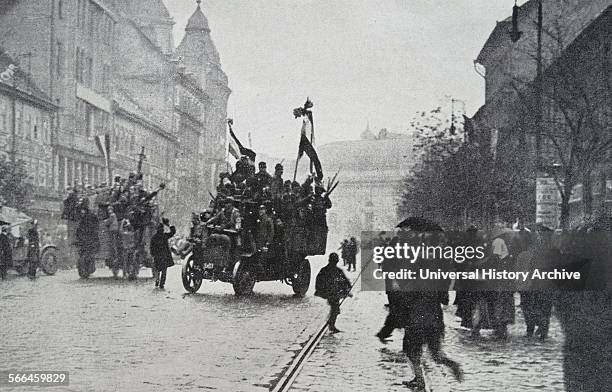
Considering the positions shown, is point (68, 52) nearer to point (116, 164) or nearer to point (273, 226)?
point (116, 164)

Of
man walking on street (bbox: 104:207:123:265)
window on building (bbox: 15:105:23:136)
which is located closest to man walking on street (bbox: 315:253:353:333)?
man walking on street (bbox: 104:207:123:265)

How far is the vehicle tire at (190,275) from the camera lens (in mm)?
19438

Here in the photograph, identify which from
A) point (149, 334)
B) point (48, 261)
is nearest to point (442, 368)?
point (149, 334)

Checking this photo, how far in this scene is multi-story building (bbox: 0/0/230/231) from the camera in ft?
112

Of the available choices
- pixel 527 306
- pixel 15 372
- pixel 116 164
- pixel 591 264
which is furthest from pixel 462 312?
pixel 116 164

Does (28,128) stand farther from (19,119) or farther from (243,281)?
(243,281)

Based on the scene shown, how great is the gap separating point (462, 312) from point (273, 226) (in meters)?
5.48

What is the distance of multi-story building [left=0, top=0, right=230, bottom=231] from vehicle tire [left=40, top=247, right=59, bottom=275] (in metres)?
6.96

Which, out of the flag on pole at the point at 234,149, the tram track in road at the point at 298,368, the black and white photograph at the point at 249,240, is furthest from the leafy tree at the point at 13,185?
the tram track in road at the point at 298,368

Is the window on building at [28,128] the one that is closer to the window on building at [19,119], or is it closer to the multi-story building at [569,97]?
the window on building at [19,119]

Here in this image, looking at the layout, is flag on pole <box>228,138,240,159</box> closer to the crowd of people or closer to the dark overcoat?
the dark overcoat

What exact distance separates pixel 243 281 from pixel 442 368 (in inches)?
353

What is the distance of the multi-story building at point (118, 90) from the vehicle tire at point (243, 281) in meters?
11.3

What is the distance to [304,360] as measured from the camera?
1050 centimetres
